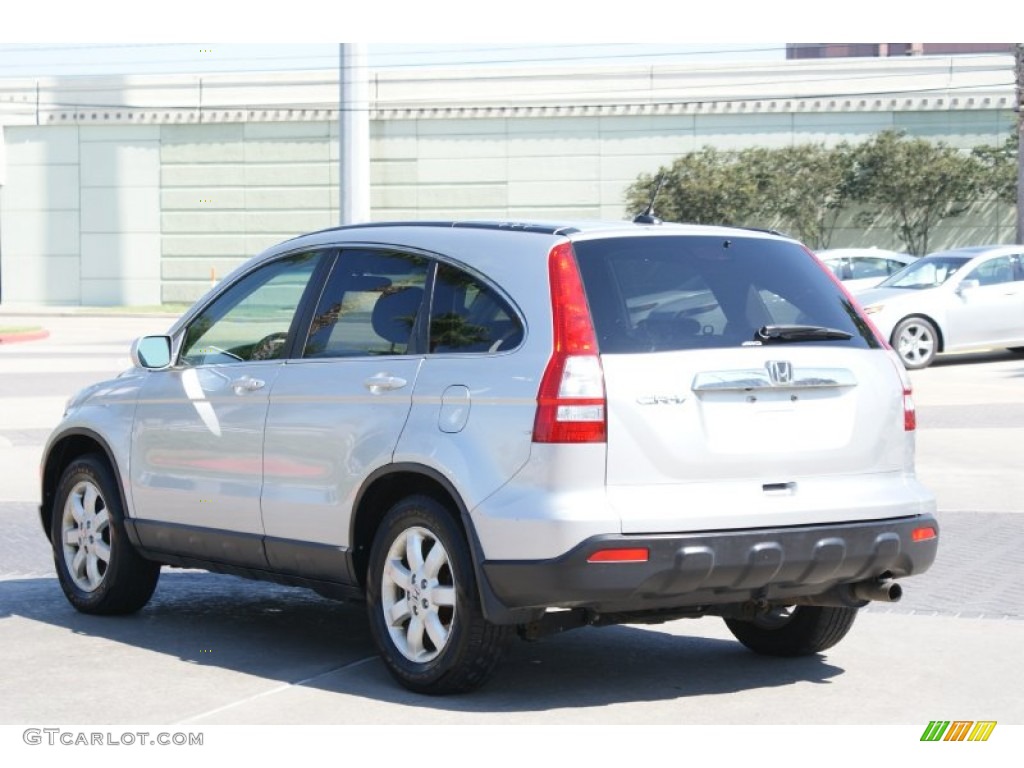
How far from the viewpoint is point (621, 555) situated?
5953 millimetres

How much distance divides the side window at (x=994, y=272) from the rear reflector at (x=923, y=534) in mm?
18424

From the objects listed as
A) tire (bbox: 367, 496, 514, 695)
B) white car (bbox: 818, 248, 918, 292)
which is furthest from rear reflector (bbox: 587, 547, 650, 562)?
white car (bbox: 818, 248, 918, 292)

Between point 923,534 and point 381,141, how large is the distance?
166 feet

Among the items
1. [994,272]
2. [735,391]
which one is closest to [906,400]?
[735,391]

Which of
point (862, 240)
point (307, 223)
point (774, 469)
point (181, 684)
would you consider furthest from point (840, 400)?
point (307, 223)

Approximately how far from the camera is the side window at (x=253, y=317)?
759 centimetres

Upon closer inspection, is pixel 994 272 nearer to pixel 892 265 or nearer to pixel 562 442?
pixel 892 265

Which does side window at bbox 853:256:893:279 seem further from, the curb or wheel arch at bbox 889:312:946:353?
the curb

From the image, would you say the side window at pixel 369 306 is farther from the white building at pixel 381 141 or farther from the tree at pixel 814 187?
the white building at pixel 381 141

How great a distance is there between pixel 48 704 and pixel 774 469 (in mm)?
2851

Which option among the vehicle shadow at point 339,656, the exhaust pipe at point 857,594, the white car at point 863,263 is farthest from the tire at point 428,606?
the white car at point 863,263

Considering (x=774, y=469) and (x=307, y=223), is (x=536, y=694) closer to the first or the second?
(x=774, y=469)

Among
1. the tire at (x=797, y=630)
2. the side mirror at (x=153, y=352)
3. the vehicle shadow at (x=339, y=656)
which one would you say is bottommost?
the vehicle shadow at (x=339, y=656)

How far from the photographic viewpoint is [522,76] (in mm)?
54562
